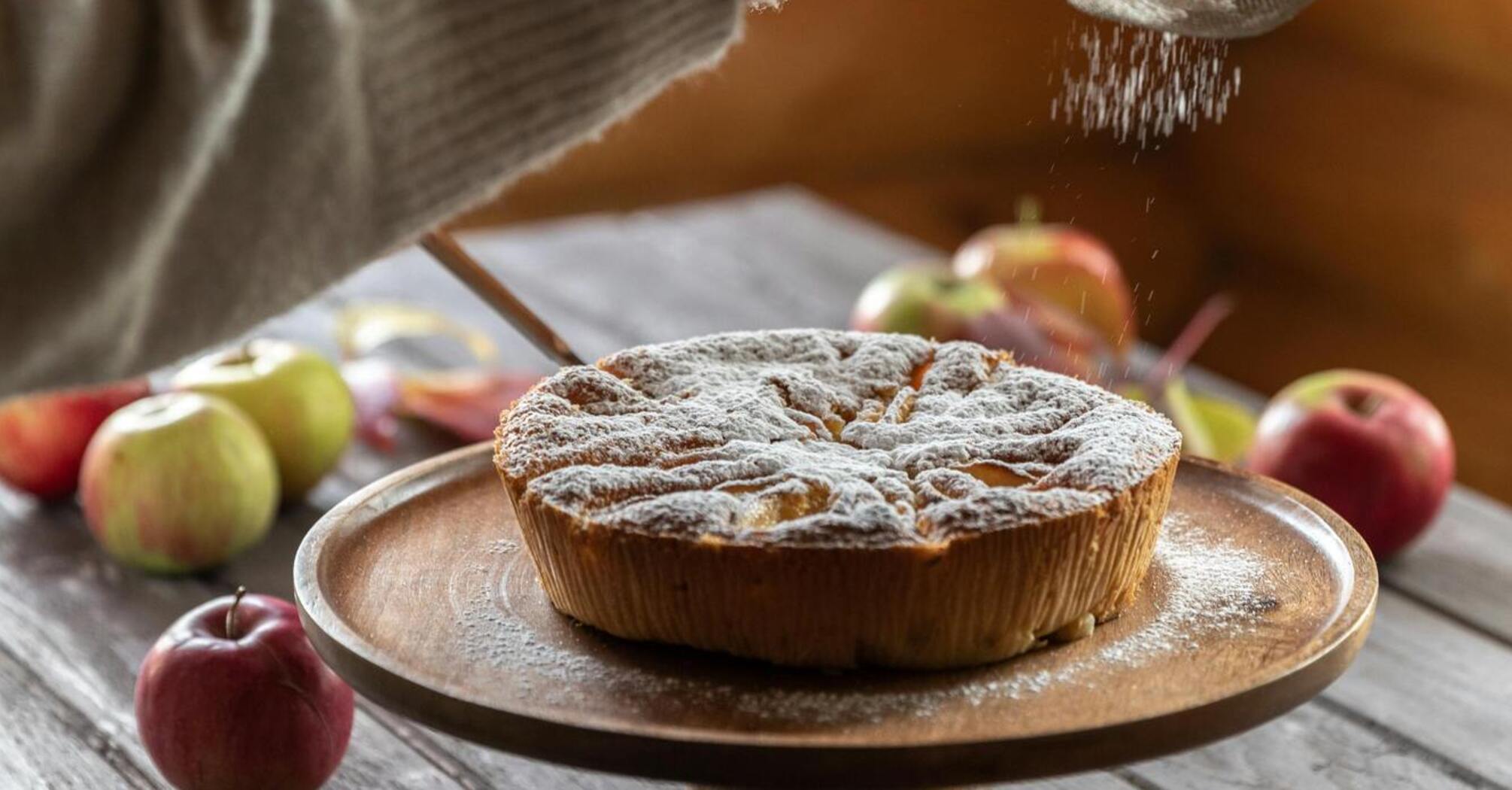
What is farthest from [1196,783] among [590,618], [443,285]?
[443,285]

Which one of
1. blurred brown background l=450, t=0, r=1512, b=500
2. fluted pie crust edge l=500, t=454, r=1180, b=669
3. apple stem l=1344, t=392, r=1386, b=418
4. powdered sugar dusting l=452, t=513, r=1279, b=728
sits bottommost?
blurred brown background l=450, t=0, r=1512, b=500

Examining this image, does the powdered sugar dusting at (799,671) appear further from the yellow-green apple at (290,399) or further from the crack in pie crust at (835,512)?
the yellow-green apple at (290,399)

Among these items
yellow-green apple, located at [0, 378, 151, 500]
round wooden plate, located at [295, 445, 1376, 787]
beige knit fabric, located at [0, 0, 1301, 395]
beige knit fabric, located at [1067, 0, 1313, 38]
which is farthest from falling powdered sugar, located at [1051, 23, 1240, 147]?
yellow-green apple, located at [0, 378, 151, 500]

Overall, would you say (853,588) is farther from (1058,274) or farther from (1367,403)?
(1058,274)

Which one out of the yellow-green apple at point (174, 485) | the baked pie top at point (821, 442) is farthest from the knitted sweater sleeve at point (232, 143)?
the yellow-green apple at point (174, 485)

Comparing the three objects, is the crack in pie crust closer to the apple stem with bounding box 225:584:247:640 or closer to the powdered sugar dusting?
the powdered sugar dusting

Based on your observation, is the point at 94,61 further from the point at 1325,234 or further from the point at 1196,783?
the point at 1325,234
